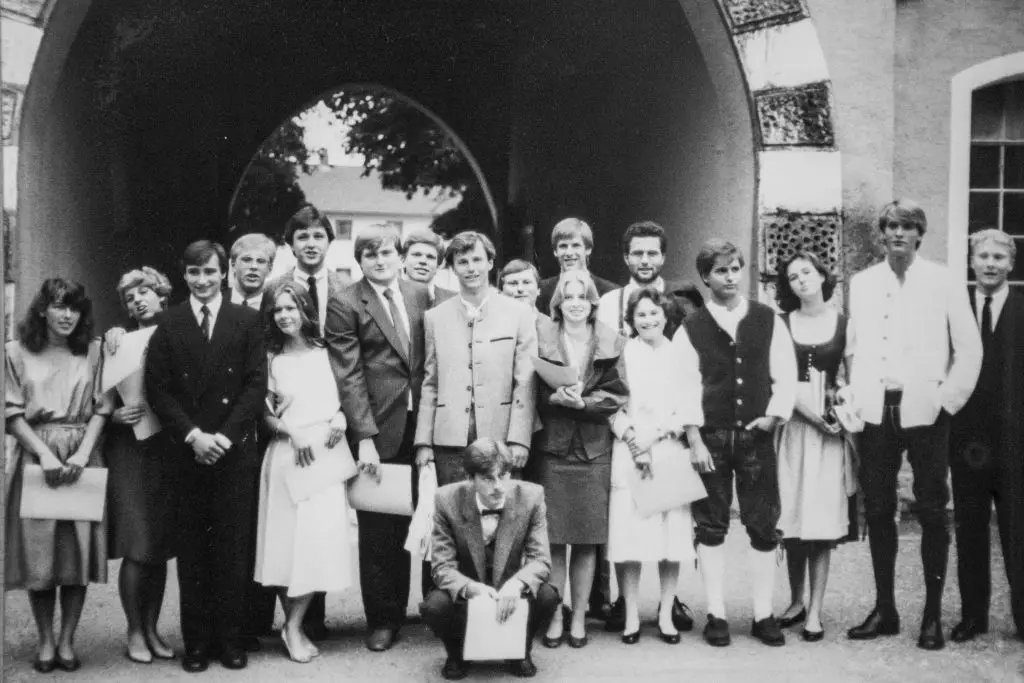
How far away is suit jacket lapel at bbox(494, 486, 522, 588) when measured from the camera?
16.6ft

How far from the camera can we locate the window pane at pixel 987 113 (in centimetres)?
770

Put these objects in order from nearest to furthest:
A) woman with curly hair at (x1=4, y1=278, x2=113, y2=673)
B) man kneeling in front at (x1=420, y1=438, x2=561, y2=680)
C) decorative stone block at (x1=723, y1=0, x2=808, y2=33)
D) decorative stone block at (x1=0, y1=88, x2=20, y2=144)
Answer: man kneeling in front at (x1=420, y1=438, x2=561, y2=680) → woman with curly hair at (x1=4, y1=278, x2=113, y2=673) → decorative stone block at (x1=0, y1=88, x2=20, y2=144) → decorative stone block at (x1=723, y1=0, x2=808, y2=33)

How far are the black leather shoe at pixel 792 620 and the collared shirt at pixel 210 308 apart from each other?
2.99 metres

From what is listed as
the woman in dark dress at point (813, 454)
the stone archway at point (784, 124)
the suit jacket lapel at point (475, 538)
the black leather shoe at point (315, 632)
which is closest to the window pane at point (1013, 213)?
the stone archway at point (784, 124)

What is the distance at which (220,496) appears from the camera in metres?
5.16

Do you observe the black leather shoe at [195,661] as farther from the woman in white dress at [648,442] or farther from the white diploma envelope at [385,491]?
the woman in white dress at [648,442]

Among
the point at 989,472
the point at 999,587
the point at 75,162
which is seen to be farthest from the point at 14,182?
the point at 999,587

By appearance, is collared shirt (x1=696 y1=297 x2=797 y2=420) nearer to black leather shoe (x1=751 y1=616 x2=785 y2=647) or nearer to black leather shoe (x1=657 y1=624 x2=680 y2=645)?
black leather shoe (x1=751 y1=616 x2=785 y2=647)

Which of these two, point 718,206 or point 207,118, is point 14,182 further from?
point 207,118

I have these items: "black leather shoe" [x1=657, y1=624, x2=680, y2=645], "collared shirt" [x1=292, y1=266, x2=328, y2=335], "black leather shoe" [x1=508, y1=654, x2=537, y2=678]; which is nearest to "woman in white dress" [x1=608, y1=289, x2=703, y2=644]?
"black leather shoe" [x1=657, y1=624, x2=680, y2=645]

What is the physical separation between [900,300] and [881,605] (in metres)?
1.44

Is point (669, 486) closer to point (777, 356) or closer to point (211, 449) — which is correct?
point (777, 356)

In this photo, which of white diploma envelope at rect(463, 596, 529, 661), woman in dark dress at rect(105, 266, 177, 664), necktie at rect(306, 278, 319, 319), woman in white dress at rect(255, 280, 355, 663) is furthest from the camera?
necktie at rect(306, 278, 319, 319)

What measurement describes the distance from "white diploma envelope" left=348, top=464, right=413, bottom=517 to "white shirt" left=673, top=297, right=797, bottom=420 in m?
1.45
